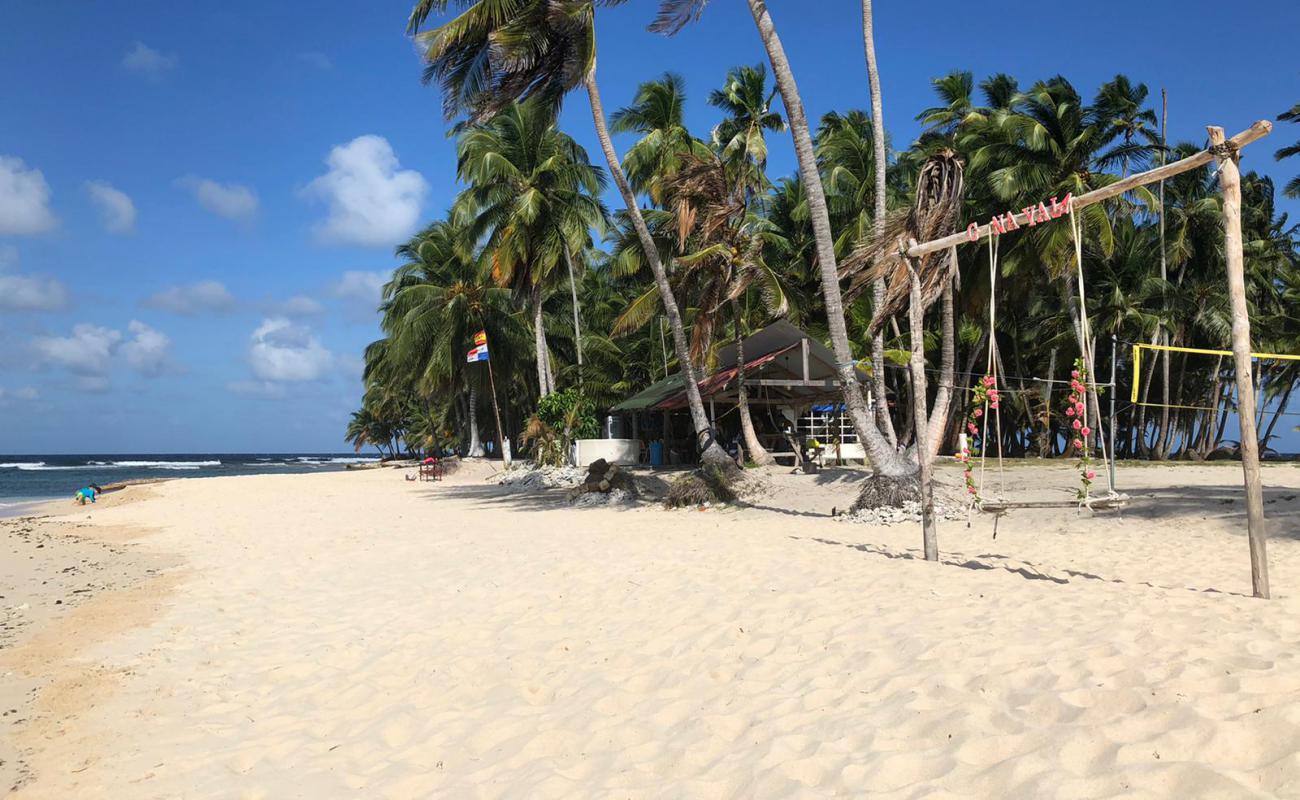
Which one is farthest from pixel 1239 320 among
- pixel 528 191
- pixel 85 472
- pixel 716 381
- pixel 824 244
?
pixel 85 472

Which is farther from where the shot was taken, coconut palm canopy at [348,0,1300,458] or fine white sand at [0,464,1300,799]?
coconut palm canopy at [348,0,1300,458]

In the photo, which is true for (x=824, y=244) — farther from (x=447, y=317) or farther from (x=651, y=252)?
(x=447, y=317)

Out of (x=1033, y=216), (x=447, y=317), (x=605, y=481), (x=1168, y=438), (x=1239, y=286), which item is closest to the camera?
(x=1239, y=286)

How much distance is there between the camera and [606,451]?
2508 centimetres

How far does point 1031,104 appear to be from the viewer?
20.7 meters

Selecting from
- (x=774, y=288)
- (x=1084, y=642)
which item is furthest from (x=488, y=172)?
(x=1084, y=642)

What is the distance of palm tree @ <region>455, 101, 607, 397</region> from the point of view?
2288 cm

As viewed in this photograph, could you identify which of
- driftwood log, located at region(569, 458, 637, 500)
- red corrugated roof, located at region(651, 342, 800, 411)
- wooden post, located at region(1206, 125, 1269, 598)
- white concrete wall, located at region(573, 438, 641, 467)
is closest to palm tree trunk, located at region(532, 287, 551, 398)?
white concrete wall, located at region(573, 438, 641, 467)

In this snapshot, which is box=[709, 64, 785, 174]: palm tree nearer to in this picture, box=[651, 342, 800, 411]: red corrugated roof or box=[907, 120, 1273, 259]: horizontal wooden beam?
box=[651, 342, 800, 411]: red corrugated roof

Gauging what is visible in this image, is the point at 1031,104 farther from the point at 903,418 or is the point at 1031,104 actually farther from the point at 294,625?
the point at 294,625

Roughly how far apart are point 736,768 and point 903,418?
30.2 m

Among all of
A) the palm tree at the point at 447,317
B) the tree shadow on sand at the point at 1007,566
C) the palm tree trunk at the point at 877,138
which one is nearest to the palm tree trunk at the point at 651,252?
the palm tree trunk at the point at 877,138

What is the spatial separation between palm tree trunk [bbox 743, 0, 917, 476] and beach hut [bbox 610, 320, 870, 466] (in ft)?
18.6

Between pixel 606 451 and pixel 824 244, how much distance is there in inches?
581
